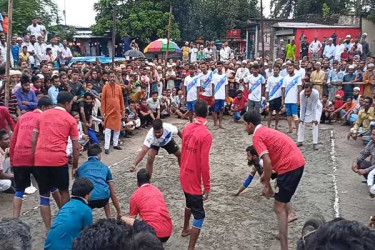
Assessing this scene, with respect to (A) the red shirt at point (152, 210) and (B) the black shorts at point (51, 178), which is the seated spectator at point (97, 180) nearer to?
(B) the black shorts at point (51, 178)

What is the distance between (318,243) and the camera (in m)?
1.50

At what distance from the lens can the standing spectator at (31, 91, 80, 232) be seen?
5746mm

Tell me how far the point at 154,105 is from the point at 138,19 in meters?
15.5

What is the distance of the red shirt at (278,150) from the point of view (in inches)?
215

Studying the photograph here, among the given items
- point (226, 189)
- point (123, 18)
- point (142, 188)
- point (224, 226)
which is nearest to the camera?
point (142, 188)

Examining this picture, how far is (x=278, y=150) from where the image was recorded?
5.49m

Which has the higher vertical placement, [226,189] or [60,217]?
[60,217]

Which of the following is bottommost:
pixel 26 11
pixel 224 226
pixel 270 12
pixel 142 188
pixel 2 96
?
pixel 224 226

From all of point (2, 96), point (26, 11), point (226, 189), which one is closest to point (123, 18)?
point (26, 11)

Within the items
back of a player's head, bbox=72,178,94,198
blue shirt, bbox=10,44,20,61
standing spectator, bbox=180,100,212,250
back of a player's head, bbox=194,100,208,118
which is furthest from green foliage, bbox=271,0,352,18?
back of a player's head, bbox=72,178,94,198

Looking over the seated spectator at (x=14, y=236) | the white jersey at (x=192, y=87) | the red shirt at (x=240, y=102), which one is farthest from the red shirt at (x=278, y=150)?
the red shirt at (x=240, y=102)

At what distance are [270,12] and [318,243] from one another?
41448 millimetres

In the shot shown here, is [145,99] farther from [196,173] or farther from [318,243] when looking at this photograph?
[318,243]

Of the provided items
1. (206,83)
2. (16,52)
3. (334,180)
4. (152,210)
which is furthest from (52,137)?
(16,52)
